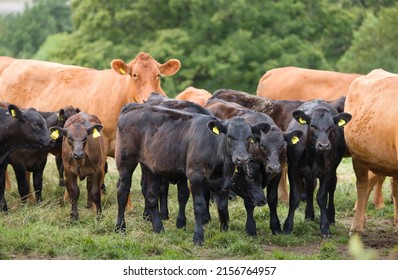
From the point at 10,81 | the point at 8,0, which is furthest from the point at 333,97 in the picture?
the point at 8,0

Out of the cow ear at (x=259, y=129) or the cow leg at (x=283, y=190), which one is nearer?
the cow ear at (x=259, y=129)

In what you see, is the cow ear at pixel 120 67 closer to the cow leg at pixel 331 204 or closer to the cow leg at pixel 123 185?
the cow leg at pixel 123 185

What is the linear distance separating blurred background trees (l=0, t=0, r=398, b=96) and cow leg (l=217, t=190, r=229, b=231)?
25.7 metres

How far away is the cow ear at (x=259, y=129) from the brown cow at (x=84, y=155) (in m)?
2.24

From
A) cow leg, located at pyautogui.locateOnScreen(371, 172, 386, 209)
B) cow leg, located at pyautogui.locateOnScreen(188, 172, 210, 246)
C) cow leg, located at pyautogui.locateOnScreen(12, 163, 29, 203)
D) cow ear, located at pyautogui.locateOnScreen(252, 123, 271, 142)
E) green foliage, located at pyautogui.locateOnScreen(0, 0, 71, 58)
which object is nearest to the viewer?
cow leg, located at pyautogui.locateOnScreen(188, 172, 210, 246)

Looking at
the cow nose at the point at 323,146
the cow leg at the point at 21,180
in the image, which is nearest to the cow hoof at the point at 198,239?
the cow nose at the point at 323,146

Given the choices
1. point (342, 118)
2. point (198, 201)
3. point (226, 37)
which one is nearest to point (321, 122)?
point (342, 118)

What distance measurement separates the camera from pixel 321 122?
10781mm

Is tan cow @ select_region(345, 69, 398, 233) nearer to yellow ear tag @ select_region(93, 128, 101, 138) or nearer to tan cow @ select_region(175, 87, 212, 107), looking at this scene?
yellow ear tag @ select_region(93, 128, 101, 138)

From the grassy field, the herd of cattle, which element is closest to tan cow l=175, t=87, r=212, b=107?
the herd of cattle

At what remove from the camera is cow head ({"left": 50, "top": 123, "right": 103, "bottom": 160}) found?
11234mm

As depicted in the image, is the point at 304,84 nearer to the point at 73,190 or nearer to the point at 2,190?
the point at 73,190

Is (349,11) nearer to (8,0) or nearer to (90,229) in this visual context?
(8,0)

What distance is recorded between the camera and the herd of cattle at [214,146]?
1012 cm
